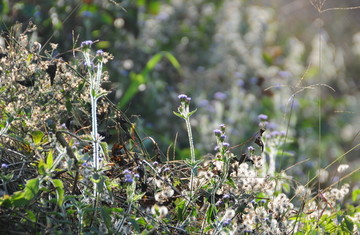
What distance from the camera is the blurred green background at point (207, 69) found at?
4398 mm

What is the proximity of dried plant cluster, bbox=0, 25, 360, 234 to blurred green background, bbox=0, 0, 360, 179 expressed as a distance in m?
1.67

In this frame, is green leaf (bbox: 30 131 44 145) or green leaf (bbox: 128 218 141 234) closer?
green leaf (bbox: 128 218 141 234)

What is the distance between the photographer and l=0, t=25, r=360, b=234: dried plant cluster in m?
1.64

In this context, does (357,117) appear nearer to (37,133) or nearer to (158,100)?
(158,100)

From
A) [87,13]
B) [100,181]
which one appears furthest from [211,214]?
[87,13]

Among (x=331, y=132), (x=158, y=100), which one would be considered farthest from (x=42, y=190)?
(x=331, y=132)

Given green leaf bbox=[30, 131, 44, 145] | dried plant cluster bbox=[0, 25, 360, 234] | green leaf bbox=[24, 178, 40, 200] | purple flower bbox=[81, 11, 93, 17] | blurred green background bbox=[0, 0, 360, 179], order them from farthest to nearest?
1. purple flower bbox=[81, 11, 93, 17]
2. blurred green background bbox=[0, 0, 360, 179]
3. green leaf bbox=[30, 131, 44, 145]
4. dried plant cluster bbox=[0, 25, 360, 234]
5. green leaf bbox=[24, 178, 40, 200]

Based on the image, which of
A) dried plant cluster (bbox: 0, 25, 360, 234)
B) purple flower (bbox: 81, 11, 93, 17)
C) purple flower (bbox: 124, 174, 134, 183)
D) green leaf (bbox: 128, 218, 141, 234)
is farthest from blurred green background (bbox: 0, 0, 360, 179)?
green leaf (bbox: 128, 218, 141, 234)

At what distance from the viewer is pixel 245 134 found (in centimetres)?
496

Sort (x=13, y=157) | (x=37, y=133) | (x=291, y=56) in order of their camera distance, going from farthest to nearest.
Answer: (x=291, y=56) < (x=13, y=157) < (x=37, y=133)

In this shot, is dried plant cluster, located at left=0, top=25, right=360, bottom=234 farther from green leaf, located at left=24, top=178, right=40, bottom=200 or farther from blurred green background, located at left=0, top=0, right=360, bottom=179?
blurred green background, located at left=0, top=0, right=360, bottom=179

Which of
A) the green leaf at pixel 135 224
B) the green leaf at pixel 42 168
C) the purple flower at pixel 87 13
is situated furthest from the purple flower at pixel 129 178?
the purple flower at pixel 87 13

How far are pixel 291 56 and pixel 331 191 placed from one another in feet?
15.5

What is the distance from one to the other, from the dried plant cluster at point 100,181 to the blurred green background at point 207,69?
5.49 feet
